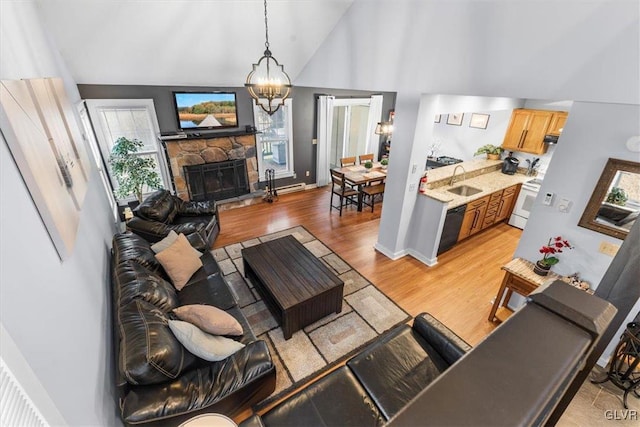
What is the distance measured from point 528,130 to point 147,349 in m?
6.54

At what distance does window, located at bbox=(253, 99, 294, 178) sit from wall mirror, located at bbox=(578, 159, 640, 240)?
526cm

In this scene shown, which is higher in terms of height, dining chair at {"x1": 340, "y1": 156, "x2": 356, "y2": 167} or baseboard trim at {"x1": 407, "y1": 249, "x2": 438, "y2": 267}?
dining chair at {"x1": 340, "y1": 156, "x2": 356, "y2": 167}

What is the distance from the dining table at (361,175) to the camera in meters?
5.50

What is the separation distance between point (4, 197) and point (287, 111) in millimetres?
5446

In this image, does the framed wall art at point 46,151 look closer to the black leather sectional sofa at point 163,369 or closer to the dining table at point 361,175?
the black leather sectional sofa at point 163,369

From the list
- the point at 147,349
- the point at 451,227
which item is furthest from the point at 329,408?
the point at 451,227

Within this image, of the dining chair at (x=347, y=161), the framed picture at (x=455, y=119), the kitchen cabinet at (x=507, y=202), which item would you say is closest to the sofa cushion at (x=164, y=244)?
the dining chair at (x=347, y=161)

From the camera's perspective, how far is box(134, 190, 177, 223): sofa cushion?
393 cm

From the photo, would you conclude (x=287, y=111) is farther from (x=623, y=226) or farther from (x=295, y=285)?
(x=623, y=226)

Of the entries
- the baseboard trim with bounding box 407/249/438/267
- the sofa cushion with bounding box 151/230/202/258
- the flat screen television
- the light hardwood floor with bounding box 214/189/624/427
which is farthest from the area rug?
the flat screen television

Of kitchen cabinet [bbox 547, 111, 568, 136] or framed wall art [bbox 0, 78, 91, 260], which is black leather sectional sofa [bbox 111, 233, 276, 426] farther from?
kitchen cabinet [bbox 547, 111, 568, 136]

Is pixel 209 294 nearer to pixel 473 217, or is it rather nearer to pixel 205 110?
pixel 205 110

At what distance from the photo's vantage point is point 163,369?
184 centimetres

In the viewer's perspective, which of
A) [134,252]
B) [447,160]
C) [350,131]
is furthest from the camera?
Answer: [350,131]
